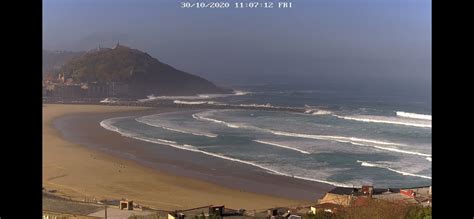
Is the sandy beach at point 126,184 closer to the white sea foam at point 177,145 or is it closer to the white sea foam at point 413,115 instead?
the white sea foam at point 177,145

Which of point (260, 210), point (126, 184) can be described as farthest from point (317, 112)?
point (260, 210)

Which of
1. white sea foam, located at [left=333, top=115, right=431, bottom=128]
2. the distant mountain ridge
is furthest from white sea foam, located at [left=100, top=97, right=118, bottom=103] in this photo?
white sea foam, located at [left=333, top=115, right=431, bottom=128]

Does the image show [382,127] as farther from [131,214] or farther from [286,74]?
[131,214]

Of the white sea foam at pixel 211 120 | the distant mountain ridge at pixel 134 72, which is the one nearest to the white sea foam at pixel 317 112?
the white sea foam at pixel 211 120

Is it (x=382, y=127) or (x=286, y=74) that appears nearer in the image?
(x=286, y=74)

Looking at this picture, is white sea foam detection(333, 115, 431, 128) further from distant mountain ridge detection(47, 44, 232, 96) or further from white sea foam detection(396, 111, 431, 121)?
distant mountain ridge detection(47, 44, 232, 96)
